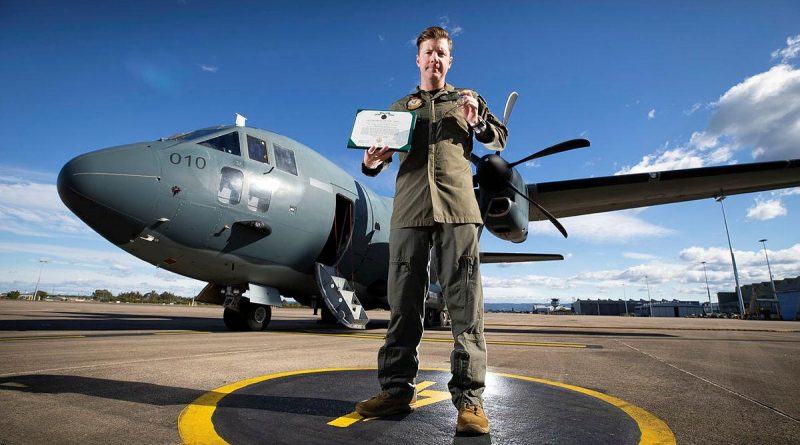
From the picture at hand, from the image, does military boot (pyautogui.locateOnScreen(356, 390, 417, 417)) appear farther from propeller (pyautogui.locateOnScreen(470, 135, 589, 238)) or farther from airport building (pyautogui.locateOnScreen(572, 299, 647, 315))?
airport building (pyautogui.locateOnScreen(572, 299, 647, 315))

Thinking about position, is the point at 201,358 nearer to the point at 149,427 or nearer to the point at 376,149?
the point at 149,427

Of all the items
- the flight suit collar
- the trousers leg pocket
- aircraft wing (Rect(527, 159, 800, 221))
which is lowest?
the trousers leg pocket

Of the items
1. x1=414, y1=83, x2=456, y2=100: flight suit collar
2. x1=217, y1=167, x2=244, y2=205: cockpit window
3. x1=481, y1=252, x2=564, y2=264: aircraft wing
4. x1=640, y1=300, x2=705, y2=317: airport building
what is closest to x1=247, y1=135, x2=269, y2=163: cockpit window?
x1=217, y1=167, x2=244, y2=205: cockpit window

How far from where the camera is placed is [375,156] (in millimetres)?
2596

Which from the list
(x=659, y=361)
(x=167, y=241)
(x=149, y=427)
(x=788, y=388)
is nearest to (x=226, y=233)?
(x=167, y=241)

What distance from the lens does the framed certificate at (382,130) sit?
2412 mm

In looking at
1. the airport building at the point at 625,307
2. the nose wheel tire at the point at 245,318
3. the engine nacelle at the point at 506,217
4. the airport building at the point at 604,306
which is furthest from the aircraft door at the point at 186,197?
the airport building at the point at 604,306

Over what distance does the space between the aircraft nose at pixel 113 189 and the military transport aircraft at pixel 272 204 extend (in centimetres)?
2

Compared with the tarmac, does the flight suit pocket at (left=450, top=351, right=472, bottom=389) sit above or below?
above

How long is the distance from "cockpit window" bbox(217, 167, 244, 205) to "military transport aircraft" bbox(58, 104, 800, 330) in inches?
0.7

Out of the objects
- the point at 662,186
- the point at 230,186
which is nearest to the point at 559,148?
the point at 662,186

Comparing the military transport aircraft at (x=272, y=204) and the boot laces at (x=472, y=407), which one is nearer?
the boot laces at (x=472, y=407)

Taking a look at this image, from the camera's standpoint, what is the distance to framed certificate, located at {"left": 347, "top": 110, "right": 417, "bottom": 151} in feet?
7.91

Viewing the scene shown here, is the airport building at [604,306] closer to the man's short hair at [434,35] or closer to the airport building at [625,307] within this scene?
the airport building at [625,307]
